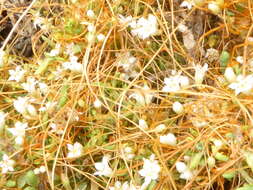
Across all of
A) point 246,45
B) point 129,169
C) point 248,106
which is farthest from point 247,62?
point 129,169

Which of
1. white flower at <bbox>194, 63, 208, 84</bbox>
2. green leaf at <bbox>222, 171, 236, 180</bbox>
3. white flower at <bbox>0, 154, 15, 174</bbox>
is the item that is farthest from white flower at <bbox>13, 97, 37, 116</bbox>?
green leaf at <bbox>222, 171, 236, 180</bbox>

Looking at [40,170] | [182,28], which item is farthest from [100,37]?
[40,170]

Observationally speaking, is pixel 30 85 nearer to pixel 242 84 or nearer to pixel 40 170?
pixel 40 170

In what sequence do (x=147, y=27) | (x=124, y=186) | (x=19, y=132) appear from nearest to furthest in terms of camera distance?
(x=124, y=186), (x=19, y=132), (x=147, y=27)

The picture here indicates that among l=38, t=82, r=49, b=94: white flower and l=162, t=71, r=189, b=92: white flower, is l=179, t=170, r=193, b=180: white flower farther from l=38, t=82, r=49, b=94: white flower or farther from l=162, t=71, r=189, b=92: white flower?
l=38, t=82, r=49, b=94: white flower

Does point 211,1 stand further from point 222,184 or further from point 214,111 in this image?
point 222,184

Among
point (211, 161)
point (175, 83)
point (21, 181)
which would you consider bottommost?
point (21, 181)
